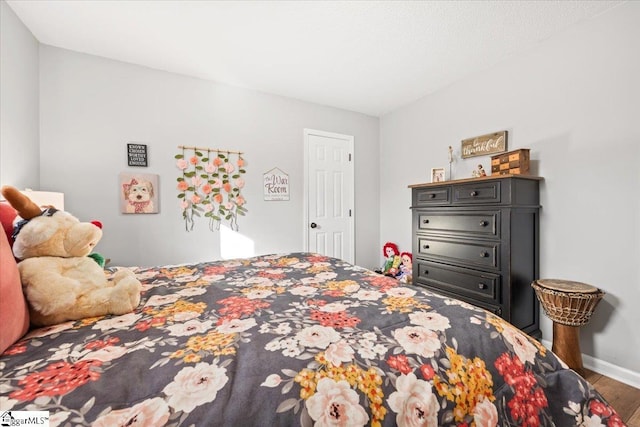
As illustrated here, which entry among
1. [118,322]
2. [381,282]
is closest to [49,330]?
[118,322]

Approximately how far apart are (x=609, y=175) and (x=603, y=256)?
58cm

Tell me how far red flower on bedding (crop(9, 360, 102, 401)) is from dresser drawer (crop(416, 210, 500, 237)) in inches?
97.1

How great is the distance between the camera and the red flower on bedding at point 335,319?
0.87m

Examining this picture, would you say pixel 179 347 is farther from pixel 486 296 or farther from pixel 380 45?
pixel 380 45

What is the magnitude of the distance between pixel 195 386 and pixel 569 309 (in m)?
2.33

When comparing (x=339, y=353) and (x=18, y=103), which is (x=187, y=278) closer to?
(x=339, y=353)

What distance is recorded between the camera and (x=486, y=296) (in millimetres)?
2215

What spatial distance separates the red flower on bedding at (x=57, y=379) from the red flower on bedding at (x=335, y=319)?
23.2 inches

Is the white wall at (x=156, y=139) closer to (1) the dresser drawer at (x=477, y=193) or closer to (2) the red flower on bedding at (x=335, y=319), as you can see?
(1) the dresser drawer at (x=477, y=193)

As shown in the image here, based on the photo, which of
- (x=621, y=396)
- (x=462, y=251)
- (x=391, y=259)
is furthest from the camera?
(x=391, y=259)

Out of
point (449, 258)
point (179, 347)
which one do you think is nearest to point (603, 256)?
point (449, 258)

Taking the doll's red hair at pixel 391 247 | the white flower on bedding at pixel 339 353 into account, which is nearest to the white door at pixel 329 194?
the doll's red hair at pixel 391 247

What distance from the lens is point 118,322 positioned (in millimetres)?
892

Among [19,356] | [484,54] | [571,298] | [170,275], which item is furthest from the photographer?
[484,54]
